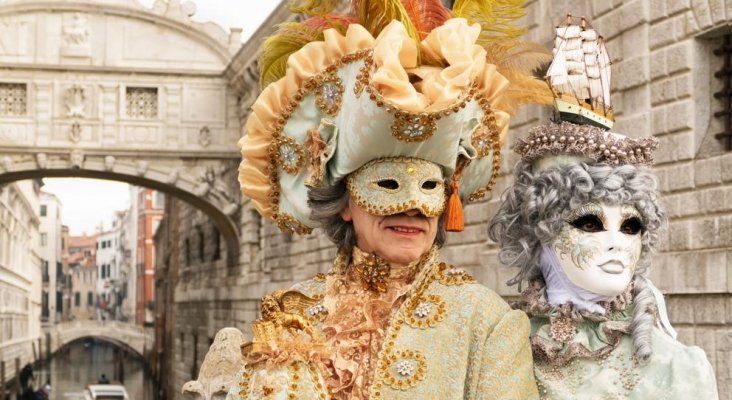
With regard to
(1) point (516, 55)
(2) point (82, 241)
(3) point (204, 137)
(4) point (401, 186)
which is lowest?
(4) point (401, 186)

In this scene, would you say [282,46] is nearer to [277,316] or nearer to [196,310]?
[277,316]

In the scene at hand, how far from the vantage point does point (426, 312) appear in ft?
10.7

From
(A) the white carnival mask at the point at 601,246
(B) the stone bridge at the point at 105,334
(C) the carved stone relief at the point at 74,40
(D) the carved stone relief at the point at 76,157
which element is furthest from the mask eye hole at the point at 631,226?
(B) the stone bridge at the point at 105,334

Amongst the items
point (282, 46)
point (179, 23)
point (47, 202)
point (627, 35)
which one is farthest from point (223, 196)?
point (47, 202)

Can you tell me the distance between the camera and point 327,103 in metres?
3.35

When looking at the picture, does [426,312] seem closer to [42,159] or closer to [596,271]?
[596,271]

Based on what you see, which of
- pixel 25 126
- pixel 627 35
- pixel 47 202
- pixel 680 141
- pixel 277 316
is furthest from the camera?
pixel 47 202

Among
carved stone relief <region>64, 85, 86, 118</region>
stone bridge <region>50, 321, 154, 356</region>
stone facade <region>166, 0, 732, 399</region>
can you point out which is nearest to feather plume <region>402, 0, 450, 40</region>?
stone facade <region>166, 0, 732, 399</region>

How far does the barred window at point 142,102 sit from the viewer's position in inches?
894

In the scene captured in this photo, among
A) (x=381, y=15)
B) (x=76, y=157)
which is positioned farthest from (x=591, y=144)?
(x=76, y=157)

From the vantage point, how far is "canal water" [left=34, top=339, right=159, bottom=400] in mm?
49531

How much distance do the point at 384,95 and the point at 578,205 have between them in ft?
2.28

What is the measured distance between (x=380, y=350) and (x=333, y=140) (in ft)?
1.99

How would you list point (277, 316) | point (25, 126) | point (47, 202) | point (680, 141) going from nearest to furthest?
point (277, 316)
point (680, 141)
point (25, 126)
point (47, 202)
